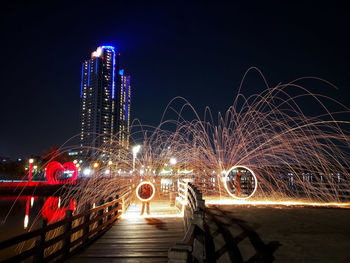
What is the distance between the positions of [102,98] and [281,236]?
515ft

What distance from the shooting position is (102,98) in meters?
154

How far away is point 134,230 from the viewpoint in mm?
8734

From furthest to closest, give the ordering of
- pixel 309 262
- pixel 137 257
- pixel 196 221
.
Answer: pixel 137 257, pixel 309 262, pixel 196 221

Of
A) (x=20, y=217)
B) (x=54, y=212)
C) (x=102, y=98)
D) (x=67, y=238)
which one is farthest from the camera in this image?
(x=102, y=98)

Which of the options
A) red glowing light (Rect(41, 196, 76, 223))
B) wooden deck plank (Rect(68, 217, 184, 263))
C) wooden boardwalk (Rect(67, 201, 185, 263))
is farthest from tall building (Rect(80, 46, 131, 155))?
wooden deck plank (Rect(68, 217, 184, 263))

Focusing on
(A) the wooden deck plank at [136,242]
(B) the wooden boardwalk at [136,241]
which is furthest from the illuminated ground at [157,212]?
(A) the wooden deck plank at [136,242]

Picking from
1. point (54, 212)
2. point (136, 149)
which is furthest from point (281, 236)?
point (54, 212)

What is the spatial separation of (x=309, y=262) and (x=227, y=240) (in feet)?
6.80

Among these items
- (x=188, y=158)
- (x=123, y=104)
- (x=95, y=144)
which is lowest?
(x=188, y=158)

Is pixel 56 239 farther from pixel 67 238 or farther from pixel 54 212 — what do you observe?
pixel 54 212

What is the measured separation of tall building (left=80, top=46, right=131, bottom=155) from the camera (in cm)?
15212

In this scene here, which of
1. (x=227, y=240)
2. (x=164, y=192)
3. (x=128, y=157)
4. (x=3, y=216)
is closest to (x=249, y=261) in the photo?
(x=227, y=240)

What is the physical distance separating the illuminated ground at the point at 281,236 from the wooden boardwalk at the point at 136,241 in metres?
1.42

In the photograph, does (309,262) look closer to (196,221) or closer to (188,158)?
(196,221)
